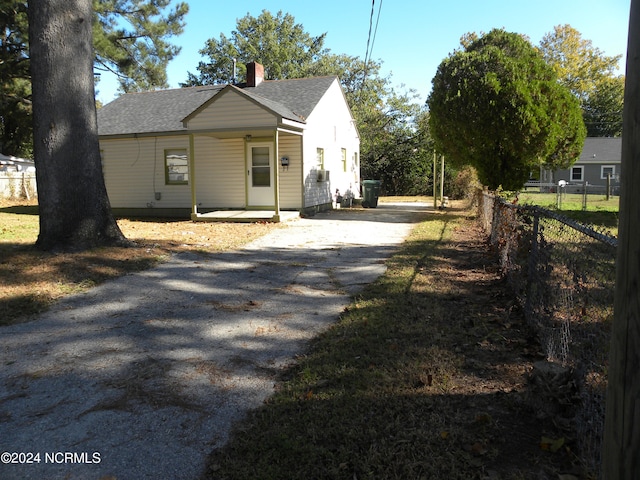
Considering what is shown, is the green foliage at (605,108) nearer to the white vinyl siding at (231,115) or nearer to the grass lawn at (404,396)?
the white vinyl siding at (231,115)

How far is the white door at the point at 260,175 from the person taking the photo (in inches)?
663

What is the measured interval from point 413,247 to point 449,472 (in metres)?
7.71

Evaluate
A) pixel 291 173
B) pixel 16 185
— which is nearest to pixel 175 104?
pixel 291 173

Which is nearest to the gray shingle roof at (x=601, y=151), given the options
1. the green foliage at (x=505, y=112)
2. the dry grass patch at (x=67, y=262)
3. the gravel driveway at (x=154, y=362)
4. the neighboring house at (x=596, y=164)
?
the neighboring house at (x=596, y=164)

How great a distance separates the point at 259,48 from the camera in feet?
135

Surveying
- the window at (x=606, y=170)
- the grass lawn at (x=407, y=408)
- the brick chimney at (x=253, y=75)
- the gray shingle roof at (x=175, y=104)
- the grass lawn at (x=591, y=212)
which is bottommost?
the grass lawn at (x=407, y=408)

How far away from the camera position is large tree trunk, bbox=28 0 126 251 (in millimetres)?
8070

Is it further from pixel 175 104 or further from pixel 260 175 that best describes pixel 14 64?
pixel 260 175

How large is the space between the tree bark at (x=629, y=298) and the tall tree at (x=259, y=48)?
41061 mm

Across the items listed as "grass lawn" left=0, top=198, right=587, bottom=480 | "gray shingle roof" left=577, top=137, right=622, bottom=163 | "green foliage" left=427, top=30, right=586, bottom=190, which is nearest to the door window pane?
"green foliage" left=427, top=30, right=586, bottom=190

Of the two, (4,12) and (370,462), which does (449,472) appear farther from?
(4,12)

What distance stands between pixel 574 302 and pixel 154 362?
3.54 m

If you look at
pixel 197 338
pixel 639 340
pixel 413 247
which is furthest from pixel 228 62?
pixel 639 340

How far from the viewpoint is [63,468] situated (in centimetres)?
274
